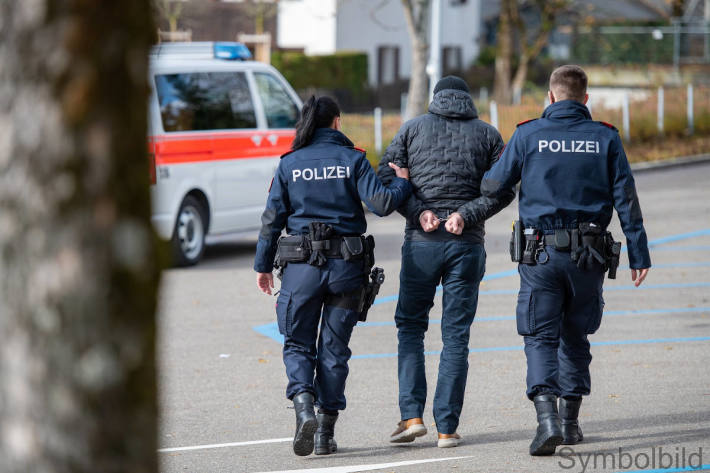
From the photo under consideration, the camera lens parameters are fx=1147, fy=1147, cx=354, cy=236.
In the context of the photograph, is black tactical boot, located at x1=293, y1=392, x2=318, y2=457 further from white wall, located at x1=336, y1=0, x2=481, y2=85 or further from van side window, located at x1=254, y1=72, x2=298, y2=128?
white wall, located at x1=336, y1=0, x2=481, y2=85

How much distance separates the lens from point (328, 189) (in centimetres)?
567

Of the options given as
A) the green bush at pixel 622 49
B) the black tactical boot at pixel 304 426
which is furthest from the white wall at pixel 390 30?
the black tactical boot at pixel 304 426

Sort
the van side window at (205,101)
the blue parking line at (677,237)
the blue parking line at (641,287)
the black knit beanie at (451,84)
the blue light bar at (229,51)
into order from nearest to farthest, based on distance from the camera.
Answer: the black knit beanie at (451,84), the blue parking line at (641,287), the van side window at (205,101), the blue light bar at (229,51), the blue parking line at (677,237)

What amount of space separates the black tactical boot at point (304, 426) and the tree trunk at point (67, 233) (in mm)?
3454

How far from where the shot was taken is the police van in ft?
38.2

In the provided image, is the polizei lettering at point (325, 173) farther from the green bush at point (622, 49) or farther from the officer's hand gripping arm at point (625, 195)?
the green bush at point (622, 49)

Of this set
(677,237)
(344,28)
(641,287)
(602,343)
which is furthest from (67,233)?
(344,28)

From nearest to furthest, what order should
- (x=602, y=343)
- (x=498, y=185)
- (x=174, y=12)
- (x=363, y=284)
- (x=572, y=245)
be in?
(x=572, y=245) < (x=498, y=185) < (x=363, y=284) < (x=602, y=343) < (x=174, y=12)

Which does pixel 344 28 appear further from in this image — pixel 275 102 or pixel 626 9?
pixel 275 102

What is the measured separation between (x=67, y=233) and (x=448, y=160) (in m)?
3.94

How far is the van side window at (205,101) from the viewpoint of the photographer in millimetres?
11680

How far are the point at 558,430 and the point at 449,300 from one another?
0.85 m

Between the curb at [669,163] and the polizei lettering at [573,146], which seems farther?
the curb at [669,163]

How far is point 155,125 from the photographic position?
11406 mm
